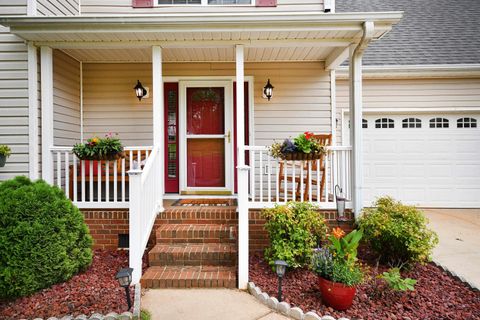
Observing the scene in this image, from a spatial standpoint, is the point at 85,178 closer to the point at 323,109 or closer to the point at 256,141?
the point at 256,141

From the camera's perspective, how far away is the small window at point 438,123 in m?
6.11

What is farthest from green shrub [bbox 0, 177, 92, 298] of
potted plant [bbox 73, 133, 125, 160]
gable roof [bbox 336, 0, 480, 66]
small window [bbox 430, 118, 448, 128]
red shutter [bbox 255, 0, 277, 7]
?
small window [bbox 430, 118, 448, 128]

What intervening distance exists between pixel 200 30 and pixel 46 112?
91.6 inches

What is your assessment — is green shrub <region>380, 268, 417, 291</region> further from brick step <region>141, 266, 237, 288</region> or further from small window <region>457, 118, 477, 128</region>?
small window <region>457, 118, 477, 128</region>

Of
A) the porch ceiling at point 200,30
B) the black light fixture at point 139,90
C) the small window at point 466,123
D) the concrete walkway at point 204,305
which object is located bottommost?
the concrete walkway at point 204,305

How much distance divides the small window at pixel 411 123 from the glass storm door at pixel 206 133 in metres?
3.77

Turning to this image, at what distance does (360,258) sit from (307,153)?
4.74 ft

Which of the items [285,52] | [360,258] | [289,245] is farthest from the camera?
[285,52]

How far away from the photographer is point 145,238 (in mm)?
3363

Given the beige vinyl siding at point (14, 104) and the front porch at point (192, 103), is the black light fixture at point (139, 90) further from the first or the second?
the beige vinyl siding at point (14, 104)

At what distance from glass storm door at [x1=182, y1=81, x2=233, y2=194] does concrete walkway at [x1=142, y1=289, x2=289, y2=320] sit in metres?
2.37

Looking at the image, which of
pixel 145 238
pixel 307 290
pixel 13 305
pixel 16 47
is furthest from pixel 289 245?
pixel 16 47

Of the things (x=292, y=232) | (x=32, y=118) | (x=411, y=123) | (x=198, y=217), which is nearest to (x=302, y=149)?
(x=292, y=232)

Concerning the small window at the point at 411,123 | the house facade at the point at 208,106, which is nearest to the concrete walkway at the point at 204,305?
the house facade at the point at 208,106
